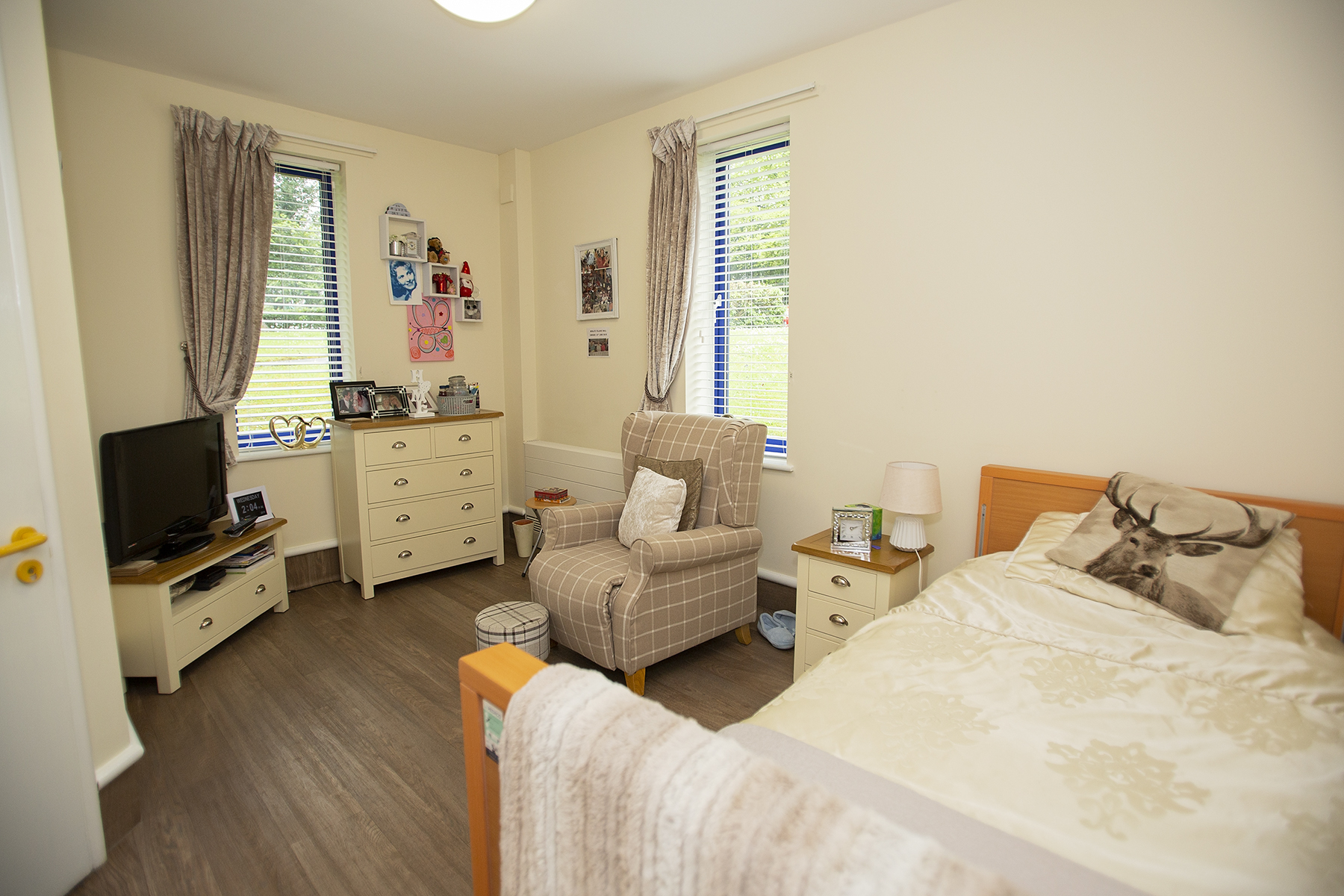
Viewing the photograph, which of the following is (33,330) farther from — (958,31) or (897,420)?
(958,31)

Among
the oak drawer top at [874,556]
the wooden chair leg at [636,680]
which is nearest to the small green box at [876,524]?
the oak drawer top at [874,556]

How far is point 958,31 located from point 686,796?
9.74 feet

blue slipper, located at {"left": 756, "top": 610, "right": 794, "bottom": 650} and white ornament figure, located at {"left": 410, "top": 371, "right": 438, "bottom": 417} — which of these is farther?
white ornament figure, located at {"left": 410, "top": 371, "right": 438, "bottom": 417}

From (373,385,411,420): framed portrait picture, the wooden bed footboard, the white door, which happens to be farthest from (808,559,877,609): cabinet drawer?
(373,385,411,420): framed portrait picture

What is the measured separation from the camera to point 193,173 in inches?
127

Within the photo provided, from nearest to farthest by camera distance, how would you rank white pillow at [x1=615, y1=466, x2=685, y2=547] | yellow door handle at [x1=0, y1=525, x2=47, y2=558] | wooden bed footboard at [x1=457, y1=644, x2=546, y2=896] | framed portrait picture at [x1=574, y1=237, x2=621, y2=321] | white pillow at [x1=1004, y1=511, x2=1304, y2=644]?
wooden bed footboard at [x1=457, y1=644, x2=546, y2=896] < yellow door handle at [x1=0, y1=525, x2=47, y2=558] < white pillow at [x1=1004, y1=511, x2=1304, y2=644] < white pillow at [x1=615, y1=466, x2=685, y2=547] < framed portrait picture at [x1=574, y1=237, x2=621, y2=321]

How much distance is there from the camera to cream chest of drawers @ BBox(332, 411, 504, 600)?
351 cm

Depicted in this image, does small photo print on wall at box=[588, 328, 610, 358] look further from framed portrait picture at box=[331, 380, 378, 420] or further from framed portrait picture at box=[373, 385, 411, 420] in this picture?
framed portrait picture at box=[331, 380, 378, 420]

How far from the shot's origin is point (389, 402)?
150 inches

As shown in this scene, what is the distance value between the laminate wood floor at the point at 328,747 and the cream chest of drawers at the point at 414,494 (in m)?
0.36

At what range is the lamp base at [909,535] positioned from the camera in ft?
8.04

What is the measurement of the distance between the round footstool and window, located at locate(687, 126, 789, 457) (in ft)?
4.89

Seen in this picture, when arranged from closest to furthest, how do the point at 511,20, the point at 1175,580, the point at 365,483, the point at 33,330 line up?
the point at 33,330, the point at 1175,580, the point at 511,20, the point at 365,483

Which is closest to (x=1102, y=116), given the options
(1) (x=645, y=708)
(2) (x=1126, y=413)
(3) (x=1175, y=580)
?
(2) (x=1126, y=413)
